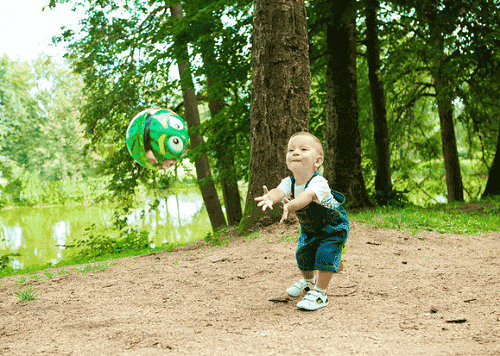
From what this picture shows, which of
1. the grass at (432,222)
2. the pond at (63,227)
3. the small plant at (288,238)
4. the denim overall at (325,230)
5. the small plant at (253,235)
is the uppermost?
the denim overall at (325,230)

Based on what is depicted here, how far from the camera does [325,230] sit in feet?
11.4

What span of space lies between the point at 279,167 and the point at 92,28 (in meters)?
10.1

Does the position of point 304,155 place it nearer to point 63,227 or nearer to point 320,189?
point 320,189

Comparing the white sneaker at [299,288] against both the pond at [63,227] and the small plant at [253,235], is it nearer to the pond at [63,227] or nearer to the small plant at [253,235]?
the small plant at [253,235]

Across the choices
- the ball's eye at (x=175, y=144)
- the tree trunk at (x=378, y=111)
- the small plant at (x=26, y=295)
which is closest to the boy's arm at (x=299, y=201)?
the ball's eye at (x=175, y=144)

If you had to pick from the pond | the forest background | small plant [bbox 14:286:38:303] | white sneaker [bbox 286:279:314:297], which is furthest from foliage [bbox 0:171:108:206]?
white sneaker [bbox 286:279:314:297]

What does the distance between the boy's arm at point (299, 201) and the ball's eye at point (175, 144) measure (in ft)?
8.18

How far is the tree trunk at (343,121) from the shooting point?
8805 millimetres

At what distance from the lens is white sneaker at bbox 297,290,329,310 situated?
3.44m

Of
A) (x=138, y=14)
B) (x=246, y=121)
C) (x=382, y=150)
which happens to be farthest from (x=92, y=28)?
(x=382, y=150)

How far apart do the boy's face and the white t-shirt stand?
4.6 inches

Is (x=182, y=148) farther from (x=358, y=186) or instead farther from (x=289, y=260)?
(x=358, y=186)

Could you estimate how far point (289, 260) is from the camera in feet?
16.3

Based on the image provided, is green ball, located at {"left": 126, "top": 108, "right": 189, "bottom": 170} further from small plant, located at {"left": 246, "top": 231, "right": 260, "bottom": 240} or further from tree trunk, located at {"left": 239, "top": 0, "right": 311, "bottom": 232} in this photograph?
small plant, located at {"left": 246, "top": 231, "right": 260, "bottom": 240}
